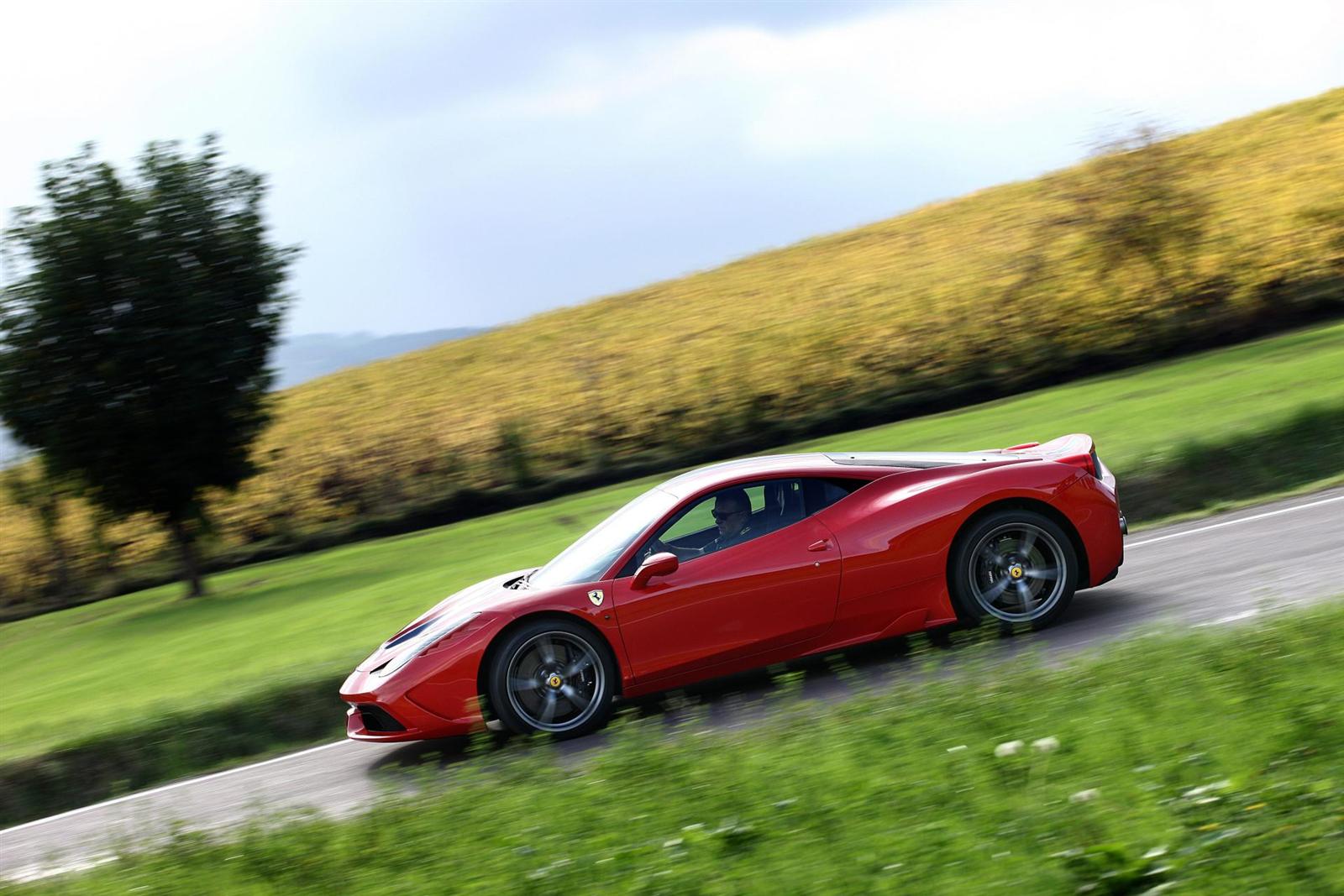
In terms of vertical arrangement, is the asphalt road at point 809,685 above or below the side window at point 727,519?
below

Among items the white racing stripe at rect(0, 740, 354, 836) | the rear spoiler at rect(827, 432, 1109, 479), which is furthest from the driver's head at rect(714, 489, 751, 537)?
the white racing stripe at rect(0, 740, 354, 836)

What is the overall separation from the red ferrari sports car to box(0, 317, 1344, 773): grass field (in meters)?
2.96

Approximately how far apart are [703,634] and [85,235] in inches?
559

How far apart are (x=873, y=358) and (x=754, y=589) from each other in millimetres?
15960

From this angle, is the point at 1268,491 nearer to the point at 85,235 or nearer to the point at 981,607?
the point at 981,607

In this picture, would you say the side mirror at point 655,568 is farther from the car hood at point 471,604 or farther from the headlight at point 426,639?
the headlight at point 426,639

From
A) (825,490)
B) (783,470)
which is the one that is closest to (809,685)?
(825,490)

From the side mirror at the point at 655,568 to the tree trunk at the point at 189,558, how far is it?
13522 millimetres

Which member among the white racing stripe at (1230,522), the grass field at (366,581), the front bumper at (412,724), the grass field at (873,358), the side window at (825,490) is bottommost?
the white racing stripe at (1230,522)

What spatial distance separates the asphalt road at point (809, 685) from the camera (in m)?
6.43

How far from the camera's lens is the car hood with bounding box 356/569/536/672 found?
271 inches

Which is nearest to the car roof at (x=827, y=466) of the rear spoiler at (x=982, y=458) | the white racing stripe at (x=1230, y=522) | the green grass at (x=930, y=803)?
the rear spoiler at (x=982, y=458)

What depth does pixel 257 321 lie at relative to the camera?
60.3ft

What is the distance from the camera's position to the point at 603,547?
7.20 m
